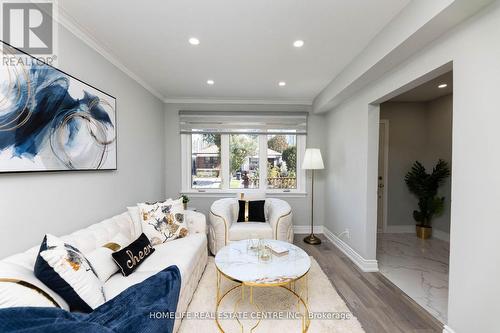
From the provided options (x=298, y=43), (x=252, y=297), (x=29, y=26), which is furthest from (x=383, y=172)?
(x=29, y=26)

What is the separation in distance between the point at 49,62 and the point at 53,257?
1454 millimetres

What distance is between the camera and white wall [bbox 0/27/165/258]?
1.42 metres

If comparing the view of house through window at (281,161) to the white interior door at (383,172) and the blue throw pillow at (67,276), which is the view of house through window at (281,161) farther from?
the blue throw pillow at (67,276)

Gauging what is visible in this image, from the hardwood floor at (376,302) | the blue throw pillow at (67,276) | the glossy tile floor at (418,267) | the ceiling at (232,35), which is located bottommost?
the hardwood floor at (376,302)

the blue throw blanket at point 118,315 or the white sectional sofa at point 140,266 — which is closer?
the blue throw blanket at point 118,315

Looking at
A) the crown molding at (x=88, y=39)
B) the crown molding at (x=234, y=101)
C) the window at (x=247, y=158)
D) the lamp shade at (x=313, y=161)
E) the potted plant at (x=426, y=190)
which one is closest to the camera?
the crown molding at (x=88, y=39)

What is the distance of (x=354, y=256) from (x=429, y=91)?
2854 mm

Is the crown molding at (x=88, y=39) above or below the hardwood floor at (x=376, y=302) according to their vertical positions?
above

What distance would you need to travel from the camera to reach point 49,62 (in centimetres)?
163

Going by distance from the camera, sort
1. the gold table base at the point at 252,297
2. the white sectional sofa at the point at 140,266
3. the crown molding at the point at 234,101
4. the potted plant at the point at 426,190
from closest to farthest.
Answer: the white sectional sofa at the point at 140,266 < the gold table base at the point at 252,297 < the potted plant at the point at 426,190 < the crown molding at the point at 234,101

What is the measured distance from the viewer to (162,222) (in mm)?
2383

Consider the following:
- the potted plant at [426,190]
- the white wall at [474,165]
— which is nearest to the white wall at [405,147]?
the potted plant at [426,190]

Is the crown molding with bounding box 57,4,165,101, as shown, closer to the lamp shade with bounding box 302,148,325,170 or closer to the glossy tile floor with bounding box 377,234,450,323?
the lamp shade with bounding box 302,148,325,170

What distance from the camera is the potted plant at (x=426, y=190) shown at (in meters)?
3.56
